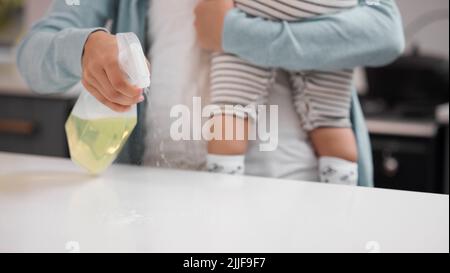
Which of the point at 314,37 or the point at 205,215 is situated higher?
the point at 314,37

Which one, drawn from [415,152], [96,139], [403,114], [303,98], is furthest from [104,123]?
[403,114]

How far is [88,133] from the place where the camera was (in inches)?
15.7

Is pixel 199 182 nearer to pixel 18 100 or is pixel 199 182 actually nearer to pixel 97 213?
pixel 97 213

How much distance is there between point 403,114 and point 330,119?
416 mm

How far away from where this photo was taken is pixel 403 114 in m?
0.78

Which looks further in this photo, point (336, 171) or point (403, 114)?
point (403, 114)

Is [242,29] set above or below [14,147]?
above

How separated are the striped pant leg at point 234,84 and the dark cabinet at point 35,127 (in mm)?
104

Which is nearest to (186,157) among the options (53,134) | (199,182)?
(199,182)

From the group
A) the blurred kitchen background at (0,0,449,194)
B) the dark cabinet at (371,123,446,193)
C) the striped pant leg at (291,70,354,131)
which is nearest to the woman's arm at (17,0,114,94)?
the blurred kitchen background at (0,0,449,194)

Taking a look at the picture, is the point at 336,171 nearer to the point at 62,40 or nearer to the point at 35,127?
the point at 62,40

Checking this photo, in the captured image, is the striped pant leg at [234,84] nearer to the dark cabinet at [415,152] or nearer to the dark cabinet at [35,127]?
the dark cabinet at [35,127]
